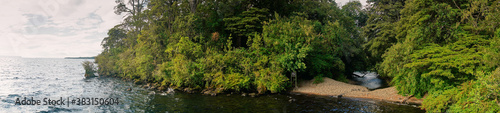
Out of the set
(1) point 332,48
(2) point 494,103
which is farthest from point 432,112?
(1) point 332,48

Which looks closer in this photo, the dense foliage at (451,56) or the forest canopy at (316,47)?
the dense foliage at (451,56)

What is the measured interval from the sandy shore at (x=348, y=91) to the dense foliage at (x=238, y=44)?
1.93 m

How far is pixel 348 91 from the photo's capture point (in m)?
25.1

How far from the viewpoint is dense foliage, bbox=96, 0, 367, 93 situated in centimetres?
A: 2722

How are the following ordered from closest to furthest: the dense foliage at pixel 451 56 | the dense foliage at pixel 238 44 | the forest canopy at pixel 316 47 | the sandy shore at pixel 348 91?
the dense foliage at pixel 451 56
the forest canopy at pixel 316 47
the sandy shore at pixel 348 91
the dense foliage at pixel 238 44

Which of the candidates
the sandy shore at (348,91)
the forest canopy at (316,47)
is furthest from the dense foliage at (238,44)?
the sandy shore at (348,91)

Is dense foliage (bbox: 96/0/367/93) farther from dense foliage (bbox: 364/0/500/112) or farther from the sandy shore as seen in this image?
dense foliage (bbox: 364/0/500/112)

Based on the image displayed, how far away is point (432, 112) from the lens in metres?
16.4

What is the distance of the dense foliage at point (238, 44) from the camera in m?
27.2

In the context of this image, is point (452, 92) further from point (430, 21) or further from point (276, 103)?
point (276, 103)

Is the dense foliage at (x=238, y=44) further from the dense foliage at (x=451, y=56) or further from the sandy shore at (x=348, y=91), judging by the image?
the dense foliage at (x=451, y=56)

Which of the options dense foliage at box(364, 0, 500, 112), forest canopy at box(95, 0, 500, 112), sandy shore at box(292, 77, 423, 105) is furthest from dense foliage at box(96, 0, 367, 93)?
dense foliage at box(364, 0, 500, 112)

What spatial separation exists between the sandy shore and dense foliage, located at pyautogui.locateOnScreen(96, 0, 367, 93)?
1.93 m

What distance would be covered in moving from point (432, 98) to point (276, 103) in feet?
36.7
